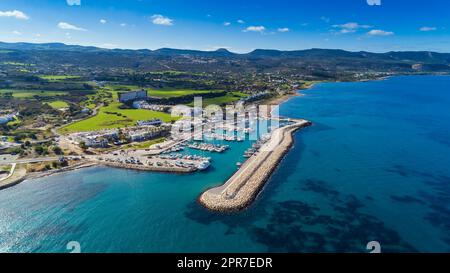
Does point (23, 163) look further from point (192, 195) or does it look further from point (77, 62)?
point (77, 62)

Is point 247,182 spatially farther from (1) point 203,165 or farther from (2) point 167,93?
(2) point 167,93

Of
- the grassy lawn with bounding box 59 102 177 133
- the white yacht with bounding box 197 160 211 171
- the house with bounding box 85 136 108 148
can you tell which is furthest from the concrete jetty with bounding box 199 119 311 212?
the grassy lawn with bounding box 59 102 177 133

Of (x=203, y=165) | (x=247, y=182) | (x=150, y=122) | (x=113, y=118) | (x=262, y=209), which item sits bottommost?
(x=262, y=209)

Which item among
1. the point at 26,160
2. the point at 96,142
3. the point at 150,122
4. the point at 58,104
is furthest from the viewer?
the point at 58,104

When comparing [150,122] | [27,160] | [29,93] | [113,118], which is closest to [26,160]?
[27,160]

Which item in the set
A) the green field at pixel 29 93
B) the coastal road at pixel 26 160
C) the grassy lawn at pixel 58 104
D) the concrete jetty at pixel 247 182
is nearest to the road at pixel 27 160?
the coastal road at pixel 26 160
